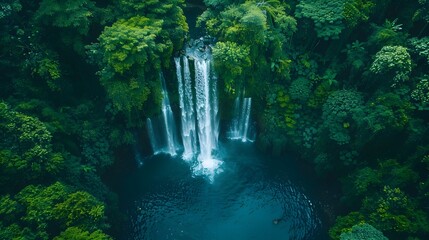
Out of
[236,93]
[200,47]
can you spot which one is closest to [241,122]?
[236,93]

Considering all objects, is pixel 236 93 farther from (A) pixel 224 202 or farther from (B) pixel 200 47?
(A) pixel 224 202

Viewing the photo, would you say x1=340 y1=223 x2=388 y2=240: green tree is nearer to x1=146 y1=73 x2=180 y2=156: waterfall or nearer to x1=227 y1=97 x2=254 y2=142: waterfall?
x1=227 y1=97 x2=254 y2=142: waterfall

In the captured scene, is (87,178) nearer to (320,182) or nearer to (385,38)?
(320,182)

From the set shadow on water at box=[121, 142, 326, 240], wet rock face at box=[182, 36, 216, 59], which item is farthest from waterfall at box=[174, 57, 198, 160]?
shadow on water at box=[121, 142, 326, 240]

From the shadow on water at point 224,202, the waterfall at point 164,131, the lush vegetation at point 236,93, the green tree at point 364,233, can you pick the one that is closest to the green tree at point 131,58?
the lush vegetation at point 236,93

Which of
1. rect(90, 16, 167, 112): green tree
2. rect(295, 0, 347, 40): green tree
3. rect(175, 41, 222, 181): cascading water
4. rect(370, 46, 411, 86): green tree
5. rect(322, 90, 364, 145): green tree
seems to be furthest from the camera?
rect(175, 41, 222, 181): cascading water

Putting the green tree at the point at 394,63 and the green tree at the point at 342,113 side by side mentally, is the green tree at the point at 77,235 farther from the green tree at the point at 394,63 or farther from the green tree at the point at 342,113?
the green tree at the point at 394,63
